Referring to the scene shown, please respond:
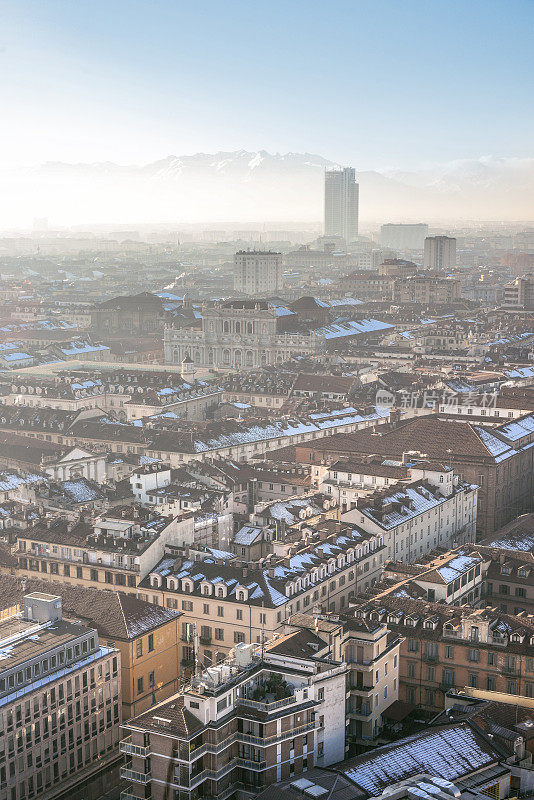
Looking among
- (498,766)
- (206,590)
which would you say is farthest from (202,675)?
(206,590)

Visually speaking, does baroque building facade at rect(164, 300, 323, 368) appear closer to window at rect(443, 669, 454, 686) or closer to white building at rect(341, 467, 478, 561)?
white building at rect(341, 467, 478, 561)

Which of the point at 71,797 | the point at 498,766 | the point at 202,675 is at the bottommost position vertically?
the point at 71,797

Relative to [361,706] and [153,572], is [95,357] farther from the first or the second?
[361,706]

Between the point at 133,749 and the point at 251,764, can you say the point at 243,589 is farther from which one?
the point at 133,749

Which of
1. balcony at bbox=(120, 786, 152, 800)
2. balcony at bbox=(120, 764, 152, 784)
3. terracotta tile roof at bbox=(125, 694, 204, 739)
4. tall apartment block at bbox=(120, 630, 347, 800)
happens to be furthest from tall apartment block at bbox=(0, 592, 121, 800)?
terracotta tile roof at bbox=(125, 694, 204, 739)

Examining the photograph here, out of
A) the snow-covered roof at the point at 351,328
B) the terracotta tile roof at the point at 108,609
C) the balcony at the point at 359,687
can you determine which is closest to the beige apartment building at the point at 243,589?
the terracotta tile roof at the point at 108,609

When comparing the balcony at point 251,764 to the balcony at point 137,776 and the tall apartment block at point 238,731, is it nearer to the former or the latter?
the tall apartment block at point 238,731

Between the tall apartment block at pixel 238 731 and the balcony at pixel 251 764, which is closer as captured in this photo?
the tall apartment block at pixel 238 731
